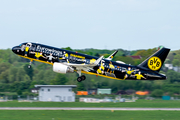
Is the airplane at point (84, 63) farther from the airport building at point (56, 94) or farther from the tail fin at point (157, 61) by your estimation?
the airport building at point (56, 94)

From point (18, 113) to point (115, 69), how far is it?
22659 mm

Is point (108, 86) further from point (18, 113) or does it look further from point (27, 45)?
point (27, 45)

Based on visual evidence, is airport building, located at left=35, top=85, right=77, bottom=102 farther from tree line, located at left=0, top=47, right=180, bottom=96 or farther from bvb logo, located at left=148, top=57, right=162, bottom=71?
bvb logo, located at left=148, top=57, right=162, bottom=71

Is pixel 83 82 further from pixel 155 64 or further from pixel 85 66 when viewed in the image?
pixel 85 66

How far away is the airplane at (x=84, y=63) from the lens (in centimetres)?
5681

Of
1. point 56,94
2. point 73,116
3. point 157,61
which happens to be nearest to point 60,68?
point 73,116

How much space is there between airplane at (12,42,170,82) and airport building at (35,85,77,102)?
43.1m

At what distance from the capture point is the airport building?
99.9m

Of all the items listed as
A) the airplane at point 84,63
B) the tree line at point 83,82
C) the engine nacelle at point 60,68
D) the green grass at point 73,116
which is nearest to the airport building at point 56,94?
the tree line at point 83,82

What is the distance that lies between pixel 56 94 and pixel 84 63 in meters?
→ 46.5

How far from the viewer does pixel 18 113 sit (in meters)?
66.1

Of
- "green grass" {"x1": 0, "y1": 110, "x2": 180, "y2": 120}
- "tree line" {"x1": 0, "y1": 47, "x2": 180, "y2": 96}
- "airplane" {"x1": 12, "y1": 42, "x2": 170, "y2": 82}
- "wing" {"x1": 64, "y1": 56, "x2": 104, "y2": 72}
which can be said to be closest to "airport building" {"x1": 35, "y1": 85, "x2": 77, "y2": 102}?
"tree line" {"x1": 0, "y1": 47, "x2": 180, "y2": 96}

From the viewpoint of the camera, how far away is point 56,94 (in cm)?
10144

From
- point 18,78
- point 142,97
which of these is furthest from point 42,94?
point 18,78
